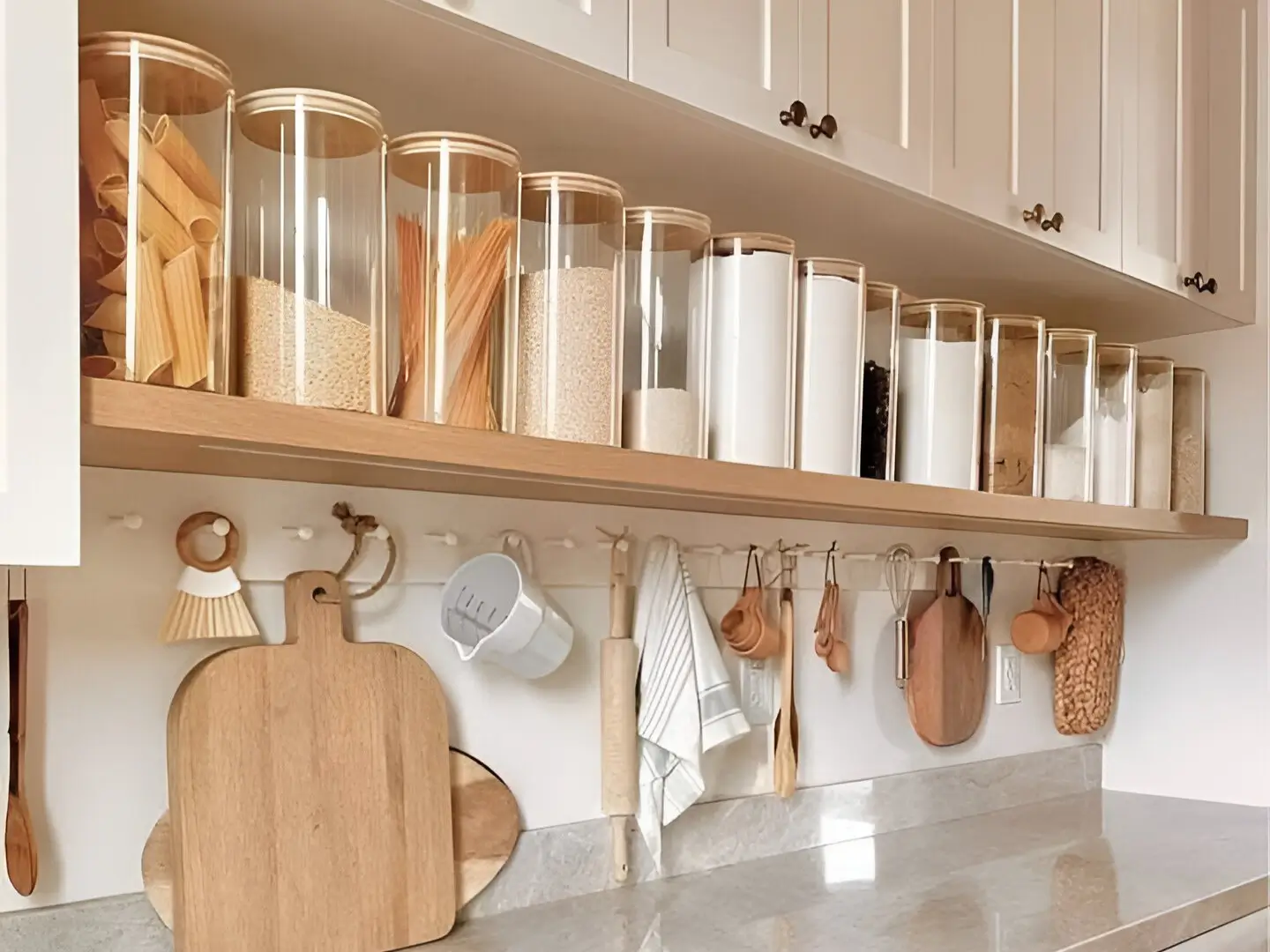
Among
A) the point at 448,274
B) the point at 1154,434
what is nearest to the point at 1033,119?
the point at 1154,434

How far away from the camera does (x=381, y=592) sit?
141 cm

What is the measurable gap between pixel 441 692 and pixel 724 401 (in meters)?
0.49

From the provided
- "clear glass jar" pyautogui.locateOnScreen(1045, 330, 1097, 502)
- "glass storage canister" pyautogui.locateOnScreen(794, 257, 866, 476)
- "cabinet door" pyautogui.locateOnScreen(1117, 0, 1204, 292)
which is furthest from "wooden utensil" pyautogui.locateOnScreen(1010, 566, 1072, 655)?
"glass storage canister" pyautogui.locateOnScreen(794, 257, 866, 476)

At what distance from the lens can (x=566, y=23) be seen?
1.16m

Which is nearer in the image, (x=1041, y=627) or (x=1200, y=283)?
(x=1200, y=283)

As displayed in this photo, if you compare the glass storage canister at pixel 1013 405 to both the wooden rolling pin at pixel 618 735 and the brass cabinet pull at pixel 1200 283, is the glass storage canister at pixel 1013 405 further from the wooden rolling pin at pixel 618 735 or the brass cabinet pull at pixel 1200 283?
the wooden rolling pin at pixel 618 735

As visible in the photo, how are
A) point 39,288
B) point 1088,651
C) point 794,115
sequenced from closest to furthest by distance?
1. point 39,288
2. point 794,115
3. point 1088,651

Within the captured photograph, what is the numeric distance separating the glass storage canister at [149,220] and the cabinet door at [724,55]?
455 mm

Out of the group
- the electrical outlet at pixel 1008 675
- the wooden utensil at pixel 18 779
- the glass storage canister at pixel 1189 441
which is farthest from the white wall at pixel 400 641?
the glass storage canister at pixel 1189 441

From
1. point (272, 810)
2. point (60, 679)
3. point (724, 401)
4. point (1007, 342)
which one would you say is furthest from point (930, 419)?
point (60, 679)

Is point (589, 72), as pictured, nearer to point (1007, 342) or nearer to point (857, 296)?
point (857, 296)

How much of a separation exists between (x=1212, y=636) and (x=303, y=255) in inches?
82.6

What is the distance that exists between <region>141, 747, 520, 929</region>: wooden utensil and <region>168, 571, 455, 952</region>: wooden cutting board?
52 millimetres

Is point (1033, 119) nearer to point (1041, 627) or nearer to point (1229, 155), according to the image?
point (1229, 155)
